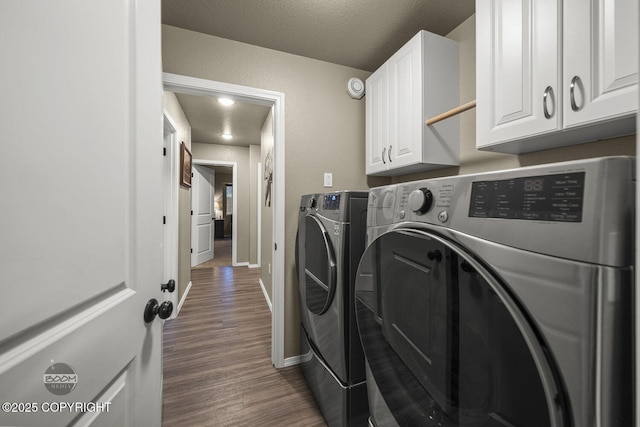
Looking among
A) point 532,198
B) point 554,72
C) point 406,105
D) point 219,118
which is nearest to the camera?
point 532,198

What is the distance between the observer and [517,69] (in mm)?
998

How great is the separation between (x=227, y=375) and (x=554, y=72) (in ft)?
8.01

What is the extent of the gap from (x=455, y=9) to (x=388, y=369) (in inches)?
76.9

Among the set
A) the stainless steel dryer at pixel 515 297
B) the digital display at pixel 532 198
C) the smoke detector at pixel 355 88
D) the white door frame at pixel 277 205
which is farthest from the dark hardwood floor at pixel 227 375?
the smoke detector at pixel 355 88

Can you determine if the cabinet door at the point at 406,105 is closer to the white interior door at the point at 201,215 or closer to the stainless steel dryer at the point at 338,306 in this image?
the stainless steel dryer at the point at 338,306

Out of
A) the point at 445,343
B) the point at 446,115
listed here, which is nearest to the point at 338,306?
the point at 445,343

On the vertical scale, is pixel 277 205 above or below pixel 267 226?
above

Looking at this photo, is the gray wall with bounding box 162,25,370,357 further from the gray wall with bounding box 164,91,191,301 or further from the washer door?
the washer door

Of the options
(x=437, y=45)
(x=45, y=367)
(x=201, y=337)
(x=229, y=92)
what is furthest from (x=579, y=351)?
(x=201, y=337)

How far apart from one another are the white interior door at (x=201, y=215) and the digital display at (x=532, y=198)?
4.85 meters

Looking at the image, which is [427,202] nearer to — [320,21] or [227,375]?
[320,21]

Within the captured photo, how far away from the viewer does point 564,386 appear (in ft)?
1.33

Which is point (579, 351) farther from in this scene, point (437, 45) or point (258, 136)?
point (258, 136)

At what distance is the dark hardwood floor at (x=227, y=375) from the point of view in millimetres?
1446
